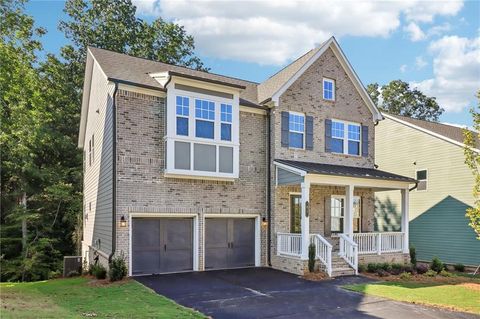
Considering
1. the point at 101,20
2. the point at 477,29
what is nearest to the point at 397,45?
the point at 477,29

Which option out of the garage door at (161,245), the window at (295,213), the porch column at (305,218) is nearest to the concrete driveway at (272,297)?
the garage door at (161,245)

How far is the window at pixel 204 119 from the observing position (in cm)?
1501

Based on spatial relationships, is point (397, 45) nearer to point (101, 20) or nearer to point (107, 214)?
point (107, 214)

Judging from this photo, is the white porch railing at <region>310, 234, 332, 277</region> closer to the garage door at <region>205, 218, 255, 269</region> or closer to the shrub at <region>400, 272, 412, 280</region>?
the garage door at <region>205, 218, 255, 269</region>

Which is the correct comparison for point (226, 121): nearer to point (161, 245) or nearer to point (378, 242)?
point (161, 245)

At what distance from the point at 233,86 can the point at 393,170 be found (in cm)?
1232

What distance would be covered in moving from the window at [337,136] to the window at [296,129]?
1.85m

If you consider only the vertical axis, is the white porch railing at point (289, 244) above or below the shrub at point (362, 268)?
above

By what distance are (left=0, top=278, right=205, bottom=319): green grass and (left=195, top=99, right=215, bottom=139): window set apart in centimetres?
564

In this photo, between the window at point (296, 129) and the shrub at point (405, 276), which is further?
the window at point (296, 129)

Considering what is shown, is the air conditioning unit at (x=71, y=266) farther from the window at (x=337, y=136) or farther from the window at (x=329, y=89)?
the window at (x=329, y=89)

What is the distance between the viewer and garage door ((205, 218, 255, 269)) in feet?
52.1

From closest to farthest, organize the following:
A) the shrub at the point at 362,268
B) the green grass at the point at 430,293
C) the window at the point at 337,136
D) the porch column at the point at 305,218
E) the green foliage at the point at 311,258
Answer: the green grass at the point at 430,293, the green foliage at the point at 311,258, the porch column at the point at 305,218, the shrub at the point at 362,268, the window at the point at 337,136

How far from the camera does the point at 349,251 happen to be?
16.0 m
